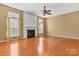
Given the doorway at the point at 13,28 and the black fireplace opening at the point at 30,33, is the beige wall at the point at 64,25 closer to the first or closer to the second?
the black fireplace opening at the point at 30,33

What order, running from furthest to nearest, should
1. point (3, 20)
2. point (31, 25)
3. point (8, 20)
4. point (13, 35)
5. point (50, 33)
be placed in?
point (50, 33) → point (31, 25) → point (13, 35) → point (8, 20) → point (3, 20)

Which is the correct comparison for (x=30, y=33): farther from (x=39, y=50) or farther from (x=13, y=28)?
(x=39, y=50)

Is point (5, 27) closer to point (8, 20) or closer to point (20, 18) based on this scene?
point (8, 20)

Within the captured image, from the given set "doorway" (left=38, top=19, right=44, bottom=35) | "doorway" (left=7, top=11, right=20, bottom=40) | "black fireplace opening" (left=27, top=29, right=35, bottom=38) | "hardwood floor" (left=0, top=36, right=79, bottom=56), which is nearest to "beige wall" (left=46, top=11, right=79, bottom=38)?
"doorway" (left=38, top=19, right=44, bottom=35)

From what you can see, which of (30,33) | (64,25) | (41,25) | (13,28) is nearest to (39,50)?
(13,28)

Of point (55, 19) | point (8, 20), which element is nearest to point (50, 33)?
point (55, 19)

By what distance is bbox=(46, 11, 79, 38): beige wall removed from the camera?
30.5ft

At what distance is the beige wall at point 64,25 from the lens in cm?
930

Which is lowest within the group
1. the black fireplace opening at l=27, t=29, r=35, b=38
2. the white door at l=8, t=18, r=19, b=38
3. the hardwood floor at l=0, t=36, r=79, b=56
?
the hardwood floor at l=0, t=36, r=79, b=56

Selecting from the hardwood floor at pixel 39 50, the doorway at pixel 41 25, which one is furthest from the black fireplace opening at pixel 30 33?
the hardwood floor at pixel 39 50

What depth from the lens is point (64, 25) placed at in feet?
35.9

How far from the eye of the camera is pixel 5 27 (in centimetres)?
743

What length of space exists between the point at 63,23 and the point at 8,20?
19.2ft

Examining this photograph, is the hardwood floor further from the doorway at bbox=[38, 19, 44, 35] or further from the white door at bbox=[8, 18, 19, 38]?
the doorway at bbox=[38, 19, 44, 35]
